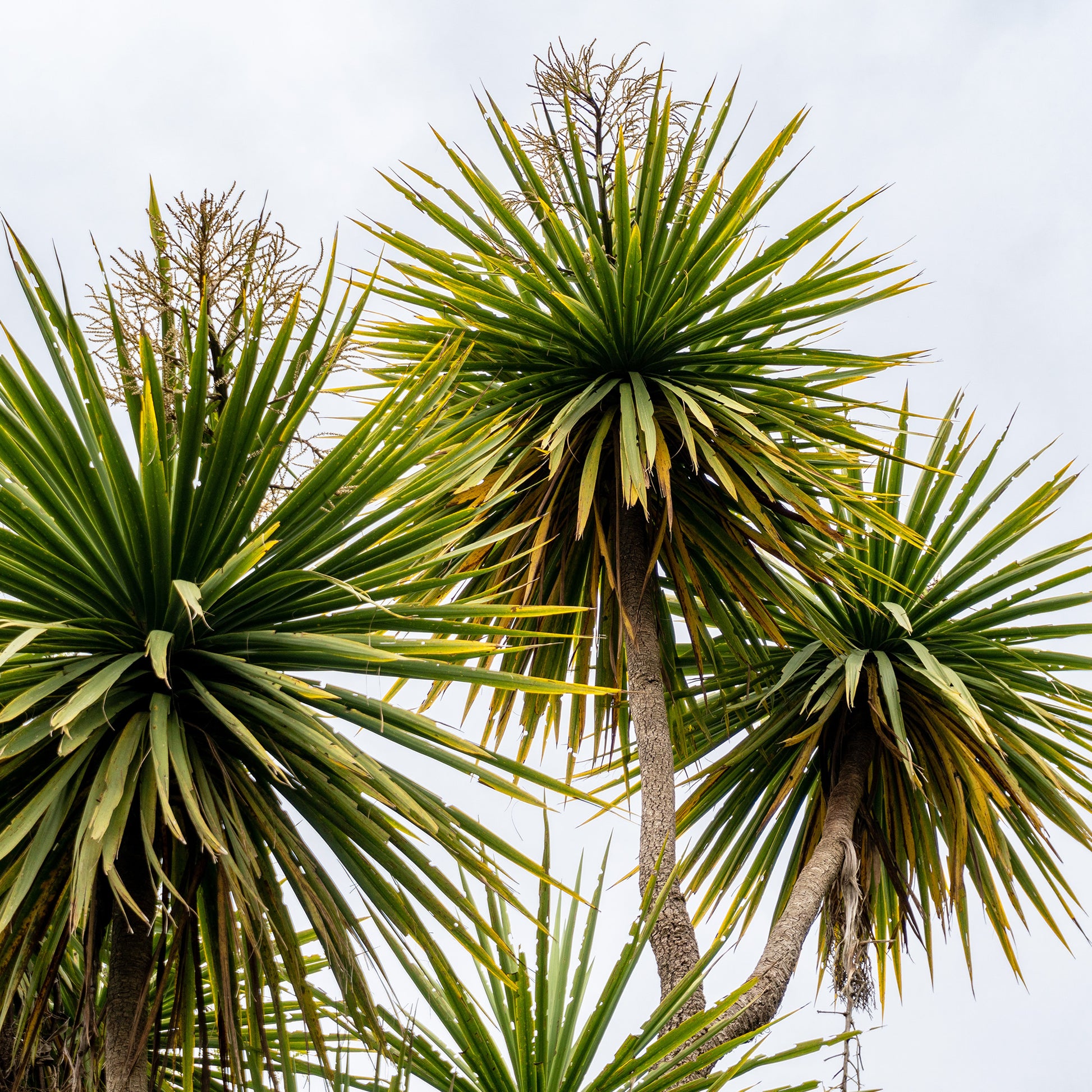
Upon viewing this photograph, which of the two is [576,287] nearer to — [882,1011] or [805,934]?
[805,934]

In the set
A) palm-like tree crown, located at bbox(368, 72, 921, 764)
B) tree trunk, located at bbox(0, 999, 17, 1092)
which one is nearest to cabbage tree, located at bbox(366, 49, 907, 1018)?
palm-like tree crown, located at bbox(368, 72, 921, 764)

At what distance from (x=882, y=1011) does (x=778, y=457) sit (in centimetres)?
192

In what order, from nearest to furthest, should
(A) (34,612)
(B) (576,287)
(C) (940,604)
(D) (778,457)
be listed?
(A) (34,612)
(D) (778,457)
(B) (576,287)
(C) (940,604)

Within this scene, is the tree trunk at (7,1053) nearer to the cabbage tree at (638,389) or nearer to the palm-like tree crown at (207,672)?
the palm-like tree crown at (207,672)

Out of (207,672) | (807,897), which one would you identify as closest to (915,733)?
(807,897)

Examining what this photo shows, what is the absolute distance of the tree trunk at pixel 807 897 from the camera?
334 centimetres

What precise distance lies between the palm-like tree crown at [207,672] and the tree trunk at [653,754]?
79cm

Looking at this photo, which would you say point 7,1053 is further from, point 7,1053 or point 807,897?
point 807,897

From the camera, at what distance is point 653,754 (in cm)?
373

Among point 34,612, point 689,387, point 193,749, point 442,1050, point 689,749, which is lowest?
point 442,1050

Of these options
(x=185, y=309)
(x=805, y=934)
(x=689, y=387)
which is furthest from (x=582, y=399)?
(x=805, y=934)

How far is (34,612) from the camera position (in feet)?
8.84

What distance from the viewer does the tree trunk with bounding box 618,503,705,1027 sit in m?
3.46

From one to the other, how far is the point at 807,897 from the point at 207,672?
1887 mm
